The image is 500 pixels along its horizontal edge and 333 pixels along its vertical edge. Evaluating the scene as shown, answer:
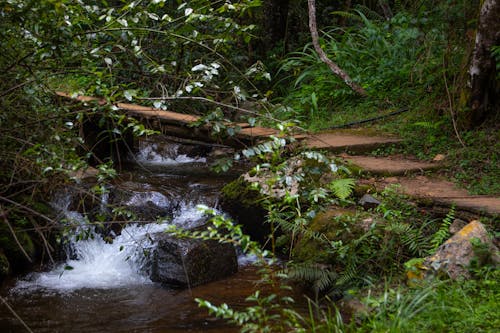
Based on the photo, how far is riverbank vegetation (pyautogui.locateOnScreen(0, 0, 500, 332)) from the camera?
3.63 meters

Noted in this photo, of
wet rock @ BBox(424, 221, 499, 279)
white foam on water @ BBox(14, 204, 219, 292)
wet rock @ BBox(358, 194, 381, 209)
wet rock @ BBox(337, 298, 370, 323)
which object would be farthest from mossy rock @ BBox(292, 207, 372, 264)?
white foam on water @ BBox(14, 204, 219, 292)

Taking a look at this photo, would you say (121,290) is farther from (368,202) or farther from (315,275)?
(368,202)

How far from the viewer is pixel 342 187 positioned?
5.29 m

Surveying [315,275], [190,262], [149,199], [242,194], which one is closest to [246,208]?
[242,194]

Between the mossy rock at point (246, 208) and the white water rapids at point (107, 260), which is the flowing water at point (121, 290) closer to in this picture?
the white water rapids at point (107, 260)

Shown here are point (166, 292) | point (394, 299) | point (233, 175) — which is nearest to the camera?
point (394, 299)

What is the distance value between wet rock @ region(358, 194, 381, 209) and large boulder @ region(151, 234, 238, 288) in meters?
1.51

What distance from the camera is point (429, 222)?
185 inches

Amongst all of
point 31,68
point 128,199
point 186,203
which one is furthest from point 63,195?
point 31,68

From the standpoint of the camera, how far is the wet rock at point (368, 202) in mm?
5199

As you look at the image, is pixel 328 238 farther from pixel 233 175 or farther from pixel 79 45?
pixel 233 175

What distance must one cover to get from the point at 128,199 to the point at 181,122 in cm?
127

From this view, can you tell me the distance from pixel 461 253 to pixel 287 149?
2.49m

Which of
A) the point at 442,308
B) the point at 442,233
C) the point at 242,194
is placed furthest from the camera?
the point at 242,194
